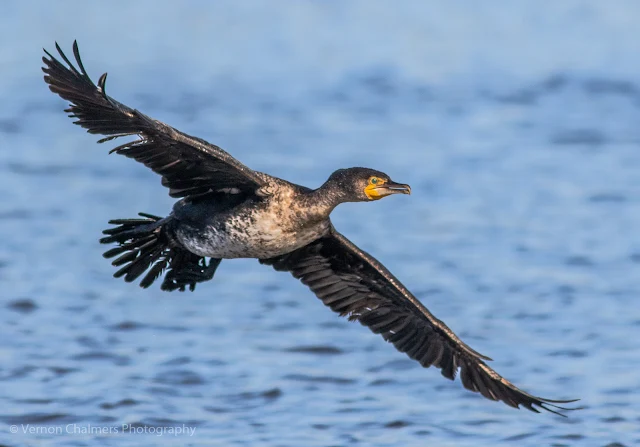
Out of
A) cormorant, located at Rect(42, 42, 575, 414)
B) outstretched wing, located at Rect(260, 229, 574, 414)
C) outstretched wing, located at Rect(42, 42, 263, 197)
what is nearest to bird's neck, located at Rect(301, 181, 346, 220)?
cormorant, located at Rect(42, 42, 575, 414)

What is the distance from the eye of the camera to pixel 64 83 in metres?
7.78

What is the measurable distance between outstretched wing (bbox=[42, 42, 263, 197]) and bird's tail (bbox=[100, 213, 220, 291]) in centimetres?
70

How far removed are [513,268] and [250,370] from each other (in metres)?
3.25

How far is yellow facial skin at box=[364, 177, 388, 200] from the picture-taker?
26.9 ft

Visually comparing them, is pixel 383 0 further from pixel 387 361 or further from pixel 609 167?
pixel 387 361

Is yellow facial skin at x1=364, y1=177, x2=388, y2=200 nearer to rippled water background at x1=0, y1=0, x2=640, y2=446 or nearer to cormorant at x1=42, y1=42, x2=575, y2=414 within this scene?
cormorant at x1=42, y1=42, x2=575, y2=414

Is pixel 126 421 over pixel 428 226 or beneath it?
beneath

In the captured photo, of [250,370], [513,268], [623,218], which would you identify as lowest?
[250,370]

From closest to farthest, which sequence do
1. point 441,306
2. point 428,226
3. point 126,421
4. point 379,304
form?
point 379,304, point 126,421, point 441,306, point 428,226

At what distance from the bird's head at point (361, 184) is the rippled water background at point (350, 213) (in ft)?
7.19

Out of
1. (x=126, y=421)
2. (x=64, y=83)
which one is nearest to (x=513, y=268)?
(x=126, y=421)

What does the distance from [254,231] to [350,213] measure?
5.87 metres

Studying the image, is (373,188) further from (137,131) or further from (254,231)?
(137,131)

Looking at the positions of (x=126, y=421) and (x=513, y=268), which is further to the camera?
(x=513, y=268)
